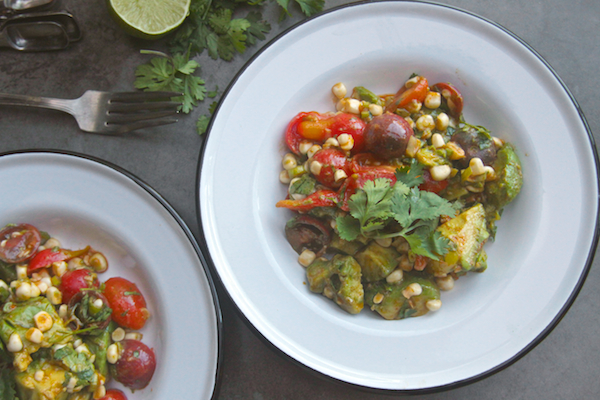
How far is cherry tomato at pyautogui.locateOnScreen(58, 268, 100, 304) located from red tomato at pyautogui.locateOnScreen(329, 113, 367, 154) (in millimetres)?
1360

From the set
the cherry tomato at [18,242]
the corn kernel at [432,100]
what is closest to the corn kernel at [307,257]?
the corn kernel at [432,100]

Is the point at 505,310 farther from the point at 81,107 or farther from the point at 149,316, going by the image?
the point at 81,107

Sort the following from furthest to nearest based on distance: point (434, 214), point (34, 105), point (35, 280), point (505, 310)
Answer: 1. point (34, 105)
2. point (35, 280)
3. point (505, 310)
4. point (434, 214)

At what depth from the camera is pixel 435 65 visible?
Answer: 2.01m

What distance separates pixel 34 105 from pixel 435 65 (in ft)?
6.66

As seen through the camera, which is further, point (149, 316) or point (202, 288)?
point (149, 316)

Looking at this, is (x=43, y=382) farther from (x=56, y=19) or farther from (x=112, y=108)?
(x=56, y=19)

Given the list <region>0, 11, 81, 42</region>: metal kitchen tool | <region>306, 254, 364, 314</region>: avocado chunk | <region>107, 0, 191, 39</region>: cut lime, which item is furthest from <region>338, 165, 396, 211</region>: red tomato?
<region>0, 11, 81, 42</region>: metal kitchen tool

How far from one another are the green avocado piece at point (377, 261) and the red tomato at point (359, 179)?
9.4 inches

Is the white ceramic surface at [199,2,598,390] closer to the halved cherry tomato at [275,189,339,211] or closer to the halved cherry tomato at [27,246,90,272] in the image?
the halved cherry tomato at [275,189,339,211]

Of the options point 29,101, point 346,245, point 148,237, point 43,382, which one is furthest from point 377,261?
point 29,101

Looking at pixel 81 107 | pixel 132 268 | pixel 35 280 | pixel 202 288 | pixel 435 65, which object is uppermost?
pixel 435 65

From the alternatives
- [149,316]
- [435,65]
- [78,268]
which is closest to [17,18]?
[78,268]

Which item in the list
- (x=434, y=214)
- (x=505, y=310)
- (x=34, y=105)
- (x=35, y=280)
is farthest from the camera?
(x=34, y=105)
